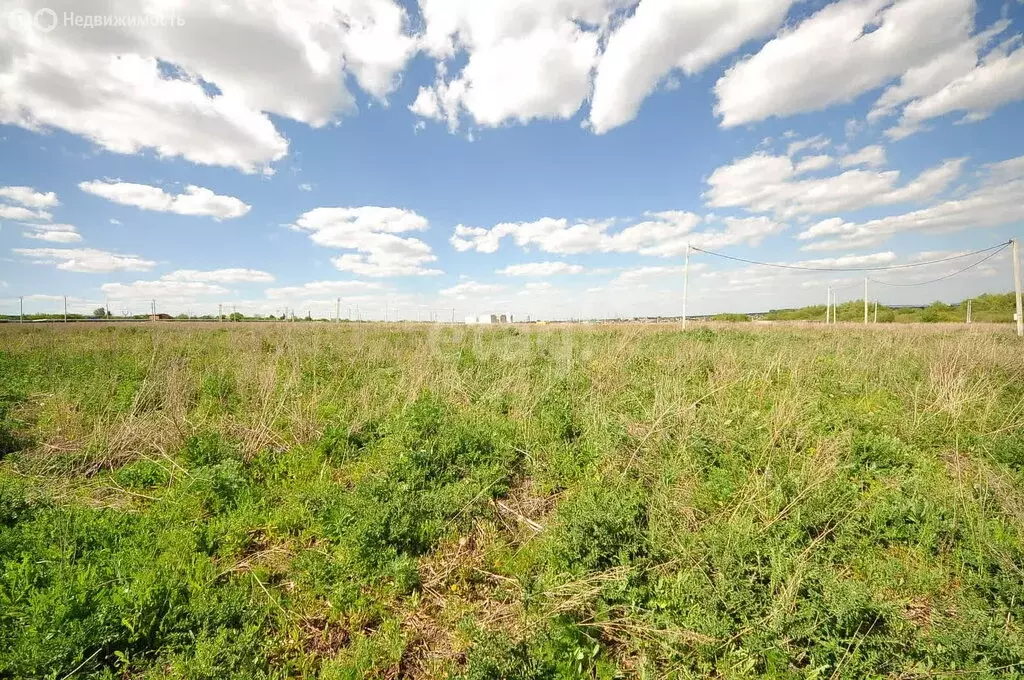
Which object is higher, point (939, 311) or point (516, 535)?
point (939, 311)

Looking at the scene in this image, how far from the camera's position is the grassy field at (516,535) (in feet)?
7.89

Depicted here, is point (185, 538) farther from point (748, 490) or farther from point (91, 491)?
point (748, 490)

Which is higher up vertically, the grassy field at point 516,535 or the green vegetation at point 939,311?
the green vegetation at point 939,311

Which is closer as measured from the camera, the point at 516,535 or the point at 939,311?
the point at 516,535

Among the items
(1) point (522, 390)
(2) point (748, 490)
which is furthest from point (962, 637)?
(1) point (522, 390)

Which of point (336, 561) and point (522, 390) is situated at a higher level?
point (522, 390)

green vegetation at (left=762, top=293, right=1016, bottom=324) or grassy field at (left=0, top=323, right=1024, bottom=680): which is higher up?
green vegetation at (left=762, top=293, right=1016, bottom=324)

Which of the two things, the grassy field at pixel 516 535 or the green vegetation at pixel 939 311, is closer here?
the grassy field at pixel 516 535

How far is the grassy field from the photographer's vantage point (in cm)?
241

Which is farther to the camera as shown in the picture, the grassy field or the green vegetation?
the green vegetation

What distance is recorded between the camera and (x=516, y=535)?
3660 millimetres

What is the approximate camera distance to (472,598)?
3037 millimetres

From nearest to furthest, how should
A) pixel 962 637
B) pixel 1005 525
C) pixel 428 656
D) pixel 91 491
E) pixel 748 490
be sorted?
pixel 962 637
pixel 428 656
pixel 1005 525
pixel 748 490
pixel 91 491

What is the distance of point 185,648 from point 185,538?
45.7 inches
